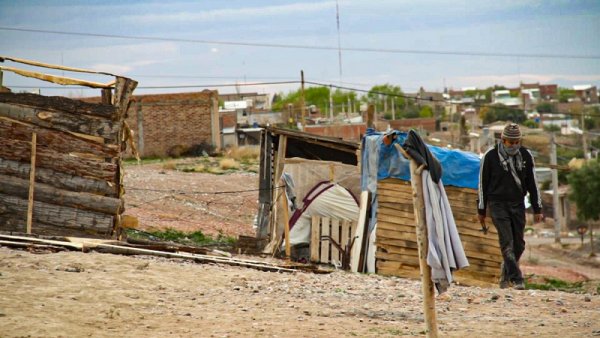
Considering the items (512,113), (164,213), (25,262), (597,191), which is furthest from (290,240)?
(512,113)

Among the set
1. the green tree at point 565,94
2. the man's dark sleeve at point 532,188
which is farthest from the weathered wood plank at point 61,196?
the green tree at point 565,94

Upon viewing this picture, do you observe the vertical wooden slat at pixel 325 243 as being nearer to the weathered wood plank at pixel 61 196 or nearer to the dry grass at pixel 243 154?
the weathered wood plank at pixel 61 196

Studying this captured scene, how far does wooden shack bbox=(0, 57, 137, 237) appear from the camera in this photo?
16.1 m

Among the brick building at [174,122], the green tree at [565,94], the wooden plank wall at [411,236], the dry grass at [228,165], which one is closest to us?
the wooden plank wall at [411,236]

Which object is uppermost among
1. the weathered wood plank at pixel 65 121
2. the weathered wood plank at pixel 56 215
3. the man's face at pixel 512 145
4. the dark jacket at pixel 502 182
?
the weathered wood plank at pixel 65 121

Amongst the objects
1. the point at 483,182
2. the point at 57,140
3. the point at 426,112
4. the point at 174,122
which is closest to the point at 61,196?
the point at 57,140

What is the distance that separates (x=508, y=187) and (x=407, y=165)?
7.67 metres

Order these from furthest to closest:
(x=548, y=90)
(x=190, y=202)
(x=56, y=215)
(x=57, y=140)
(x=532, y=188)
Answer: (x=548, y=90) < (x=190, y=202) < (x=57, y=140) < (x=56, y=215) < (x=532, y=188)

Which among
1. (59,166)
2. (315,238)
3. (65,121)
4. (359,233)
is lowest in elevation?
(315,238)

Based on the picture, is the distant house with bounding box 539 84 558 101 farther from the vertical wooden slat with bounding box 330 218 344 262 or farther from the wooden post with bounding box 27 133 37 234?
the wooden post with bounding box 27 133 37 234

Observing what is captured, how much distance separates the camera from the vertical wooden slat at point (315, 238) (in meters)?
21.3

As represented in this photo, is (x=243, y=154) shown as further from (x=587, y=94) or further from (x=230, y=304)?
(x=587, y=94)

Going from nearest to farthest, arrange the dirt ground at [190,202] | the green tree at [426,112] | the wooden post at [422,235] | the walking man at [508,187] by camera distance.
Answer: the wooden post at [422,235] < the walking man at [508,187] < the dirt ground at [190,202] < the green tree at [426,112]

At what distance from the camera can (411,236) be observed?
774 inches
